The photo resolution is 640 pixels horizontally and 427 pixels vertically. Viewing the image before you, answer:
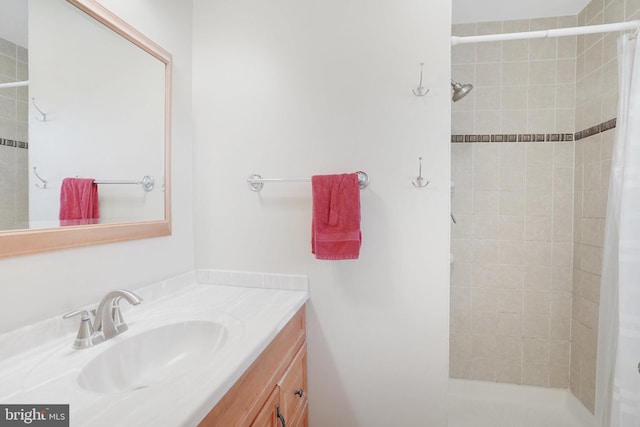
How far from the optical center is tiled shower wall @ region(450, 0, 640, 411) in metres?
1.70

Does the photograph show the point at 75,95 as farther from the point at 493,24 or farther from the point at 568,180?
the point at 568,180

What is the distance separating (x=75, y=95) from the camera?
951 mm

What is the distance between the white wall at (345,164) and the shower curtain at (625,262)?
648 mm

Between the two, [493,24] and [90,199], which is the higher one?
[493,24]

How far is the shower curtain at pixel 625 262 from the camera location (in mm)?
1078

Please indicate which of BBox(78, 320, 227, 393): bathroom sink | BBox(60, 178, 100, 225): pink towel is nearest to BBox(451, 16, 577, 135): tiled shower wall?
BBox(78, 320, 227, 393): bathroom sink

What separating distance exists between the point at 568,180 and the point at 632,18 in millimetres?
920

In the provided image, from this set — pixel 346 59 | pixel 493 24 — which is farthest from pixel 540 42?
pixel 346 59

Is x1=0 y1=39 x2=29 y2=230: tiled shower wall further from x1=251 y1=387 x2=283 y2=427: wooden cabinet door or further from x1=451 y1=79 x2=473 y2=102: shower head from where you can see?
x1=451 y1=79 x2=473 y2=102: shower head

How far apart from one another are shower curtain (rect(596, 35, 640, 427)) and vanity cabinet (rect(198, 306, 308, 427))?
4.26 ft

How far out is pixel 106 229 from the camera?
3.37ft

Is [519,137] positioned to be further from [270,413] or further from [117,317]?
[117,317]

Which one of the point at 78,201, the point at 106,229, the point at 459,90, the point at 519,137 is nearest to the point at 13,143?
the point at 78,201

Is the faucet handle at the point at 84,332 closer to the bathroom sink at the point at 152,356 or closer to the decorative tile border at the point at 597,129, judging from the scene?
the bathroom sink at the point at 152,356
